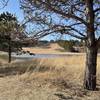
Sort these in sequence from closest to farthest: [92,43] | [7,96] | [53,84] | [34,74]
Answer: [7,96] < [92,43] < [53,84] < [34,74]

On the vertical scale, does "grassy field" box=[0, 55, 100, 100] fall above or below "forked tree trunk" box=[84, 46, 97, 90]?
below

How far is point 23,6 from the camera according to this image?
39.4 ft

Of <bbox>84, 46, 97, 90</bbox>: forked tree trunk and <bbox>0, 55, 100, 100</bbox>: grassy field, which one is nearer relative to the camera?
<bbox>0, 55, 100, 100</bbox>: grassy field

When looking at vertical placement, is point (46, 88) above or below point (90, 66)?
below

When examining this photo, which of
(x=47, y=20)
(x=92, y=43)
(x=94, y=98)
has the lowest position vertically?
(x=94, y=98)

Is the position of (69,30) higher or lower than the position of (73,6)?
lower

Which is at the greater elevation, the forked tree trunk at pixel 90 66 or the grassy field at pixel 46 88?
the forked tree trunk at pixel 90 66

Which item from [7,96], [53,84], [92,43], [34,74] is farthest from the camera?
[34,74]

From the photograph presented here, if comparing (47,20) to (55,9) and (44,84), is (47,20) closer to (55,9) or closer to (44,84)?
(55,9)

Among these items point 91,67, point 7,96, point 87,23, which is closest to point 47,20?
point 87,23

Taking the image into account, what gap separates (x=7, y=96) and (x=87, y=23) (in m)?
3.43

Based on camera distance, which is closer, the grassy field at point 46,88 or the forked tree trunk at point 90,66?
the grassy field at point 46,88

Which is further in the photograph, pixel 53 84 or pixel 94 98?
pixel 53 84

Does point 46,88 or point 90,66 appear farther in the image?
point 46,88
